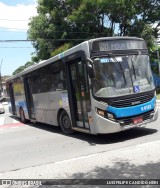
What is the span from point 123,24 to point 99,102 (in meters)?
22.7

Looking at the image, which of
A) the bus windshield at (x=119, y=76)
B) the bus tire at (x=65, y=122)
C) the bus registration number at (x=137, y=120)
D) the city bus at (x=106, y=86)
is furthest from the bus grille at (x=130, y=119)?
the bus tire at (x=65, y=122)

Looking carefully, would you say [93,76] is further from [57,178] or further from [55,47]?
[55,47]

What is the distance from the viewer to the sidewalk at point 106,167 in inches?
242

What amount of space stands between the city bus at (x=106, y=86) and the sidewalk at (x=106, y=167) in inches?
57.0

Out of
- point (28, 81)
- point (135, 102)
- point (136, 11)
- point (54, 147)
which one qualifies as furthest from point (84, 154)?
point (136, 11)

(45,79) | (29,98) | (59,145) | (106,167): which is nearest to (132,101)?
(59,145)

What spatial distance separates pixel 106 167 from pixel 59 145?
3.28 meters

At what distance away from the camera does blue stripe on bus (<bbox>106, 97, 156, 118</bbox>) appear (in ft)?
30.0

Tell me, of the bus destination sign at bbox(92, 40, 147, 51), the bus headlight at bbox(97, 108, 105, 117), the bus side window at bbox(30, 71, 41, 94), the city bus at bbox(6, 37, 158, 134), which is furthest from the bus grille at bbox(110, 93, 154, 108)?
the bus side window at bbox(30, 71, 41, 94)

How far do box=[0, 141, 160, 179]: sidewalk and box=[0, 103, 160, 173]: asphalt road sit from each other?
50 cm

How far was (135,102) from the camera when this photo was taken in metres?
9.51

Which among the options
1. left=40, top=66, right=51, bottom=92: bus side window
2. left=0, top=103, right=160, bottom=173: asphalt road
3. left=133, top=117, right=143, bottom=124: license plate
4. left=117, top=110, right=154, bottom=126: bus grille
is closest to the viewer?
left=0, top=103, right=160, bottom=173: asphalt road

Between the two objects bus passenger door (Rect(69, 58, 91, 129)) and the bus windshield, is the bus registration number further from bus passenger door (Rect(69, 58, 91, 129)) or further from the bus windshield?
bus passenger door (Rect(69, 58, 91, 129))

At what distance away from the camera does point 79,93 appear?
10.1 meters
